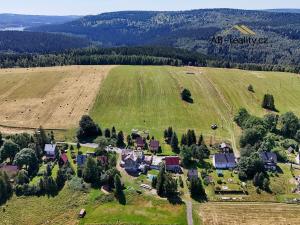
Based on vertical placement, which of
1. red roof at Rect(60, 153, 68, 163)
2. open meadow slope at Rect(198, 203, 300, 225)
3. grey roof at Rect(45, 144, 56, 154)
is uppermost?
grey roof at Rect(45, 144, 56, 154)

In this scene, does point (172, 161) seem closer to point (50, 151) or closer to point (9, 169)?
point (50, 151)

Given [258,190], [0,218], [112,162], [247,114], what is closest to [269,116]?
[247,114]

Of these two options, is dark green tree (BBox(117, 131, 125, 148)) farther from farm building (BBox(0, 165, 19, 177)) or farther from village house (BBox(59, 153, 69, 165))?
farm building (BBox(0, 165, 19, 177))

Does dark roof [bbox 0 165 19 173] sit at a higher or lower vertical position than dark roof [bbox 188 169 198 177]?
higher

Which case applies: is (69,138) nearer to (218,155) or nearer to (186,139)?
(186,139)

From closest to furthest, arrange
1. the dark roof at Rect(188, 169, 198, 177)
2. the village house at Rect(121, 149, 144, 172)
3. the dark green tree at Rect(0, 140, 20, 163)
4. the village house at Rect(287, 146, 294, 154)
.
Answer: the dark roof at Rect(188, 169, 198, 177) < the village house at Rect(121, 149, 144, 172) < the dark green tree at Rect(0, 140, 20, 163) < the village house at Rect(287, 146, 294, 154)

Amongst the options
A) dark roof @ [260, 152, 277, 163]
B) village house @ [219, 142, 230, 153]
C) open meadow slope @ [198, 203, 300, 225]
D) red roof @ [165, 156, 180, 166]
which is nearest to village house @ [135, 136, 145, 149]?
red roof @ [165, 156, 180, 166]

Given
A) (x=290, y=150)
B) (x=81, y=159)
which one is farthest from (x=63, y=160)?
(x=290, y=150)
